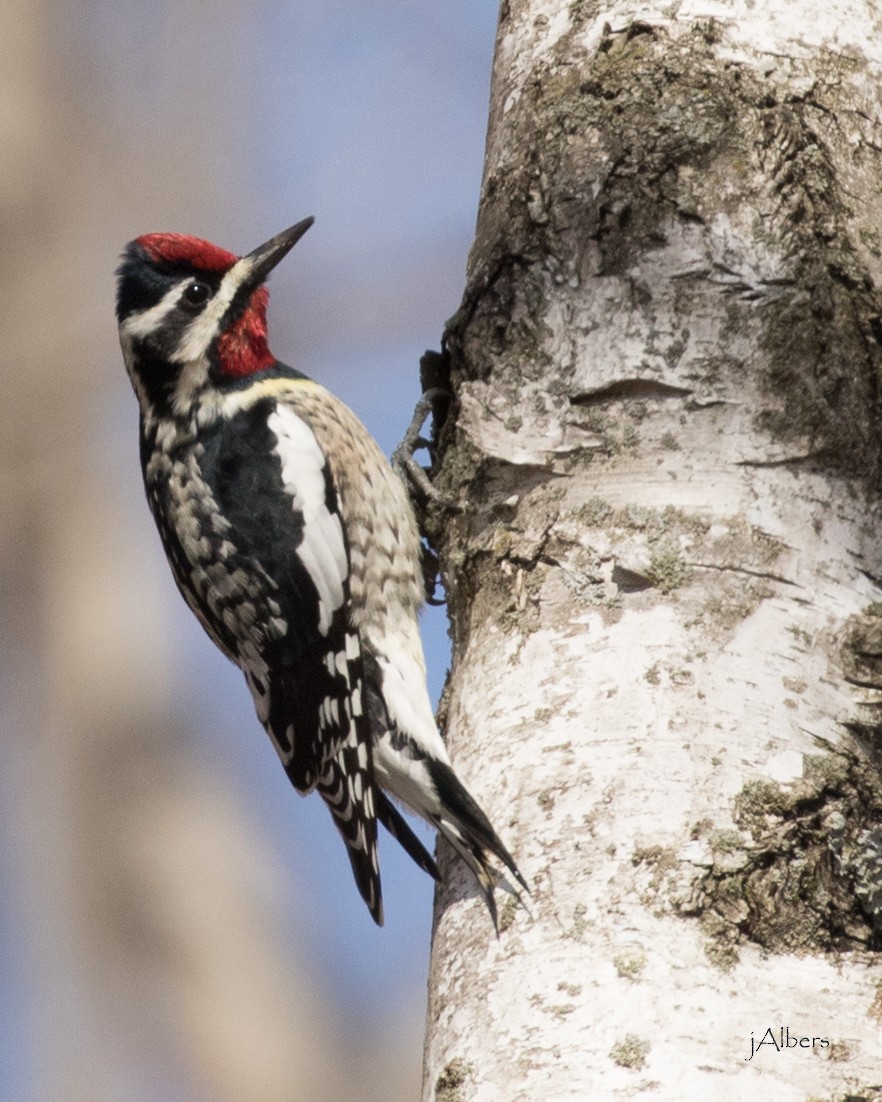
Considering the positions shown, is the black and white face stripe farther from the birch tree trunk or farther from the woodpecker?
the birch tree trunk

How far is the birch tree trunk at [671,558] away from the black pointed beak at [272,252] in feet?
2.39

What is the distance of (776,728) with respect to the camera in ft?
6.57

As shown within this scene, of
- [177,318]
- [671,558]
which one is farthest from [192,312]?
[671,558]

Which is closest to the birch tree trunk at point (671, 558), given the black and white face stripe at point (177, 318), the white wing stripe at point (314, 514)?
the white wing stripe at point (314, 514)

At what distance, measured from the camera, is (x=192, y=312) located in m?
3.43

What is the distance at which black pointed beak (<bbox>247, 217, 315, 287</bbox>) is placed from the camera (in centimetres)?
338

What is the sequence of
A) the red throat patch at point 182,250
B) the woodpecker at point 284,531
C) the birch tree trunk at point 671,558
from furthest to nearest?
the red throat patch at point 182,250 → the woodpecker at point 284,531 → the birch tree trunk at point 671,558

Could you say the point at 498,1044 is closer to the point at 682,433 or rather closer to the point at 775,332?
the point at 682,433

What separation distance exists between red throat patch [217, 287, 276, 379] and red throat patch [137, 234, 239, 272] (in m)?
0.12

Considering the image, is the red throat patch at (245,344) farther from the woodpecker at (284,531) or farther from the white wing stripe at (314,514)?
the white wing stripe at (314,514)

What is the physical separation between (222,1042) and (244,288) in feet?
9.04

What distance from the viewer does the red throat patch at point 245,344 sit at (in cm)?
341

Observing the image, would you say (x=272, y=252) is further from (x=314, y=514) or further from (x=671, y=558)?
(x=671, y=558)

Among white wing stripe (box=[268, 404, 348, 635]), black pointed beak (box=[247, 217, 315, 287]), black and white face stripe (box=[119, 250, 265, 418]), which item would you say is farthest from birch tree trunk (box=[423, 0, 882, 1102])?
black and white face stripe (box=[119, 250, 265, 418])
